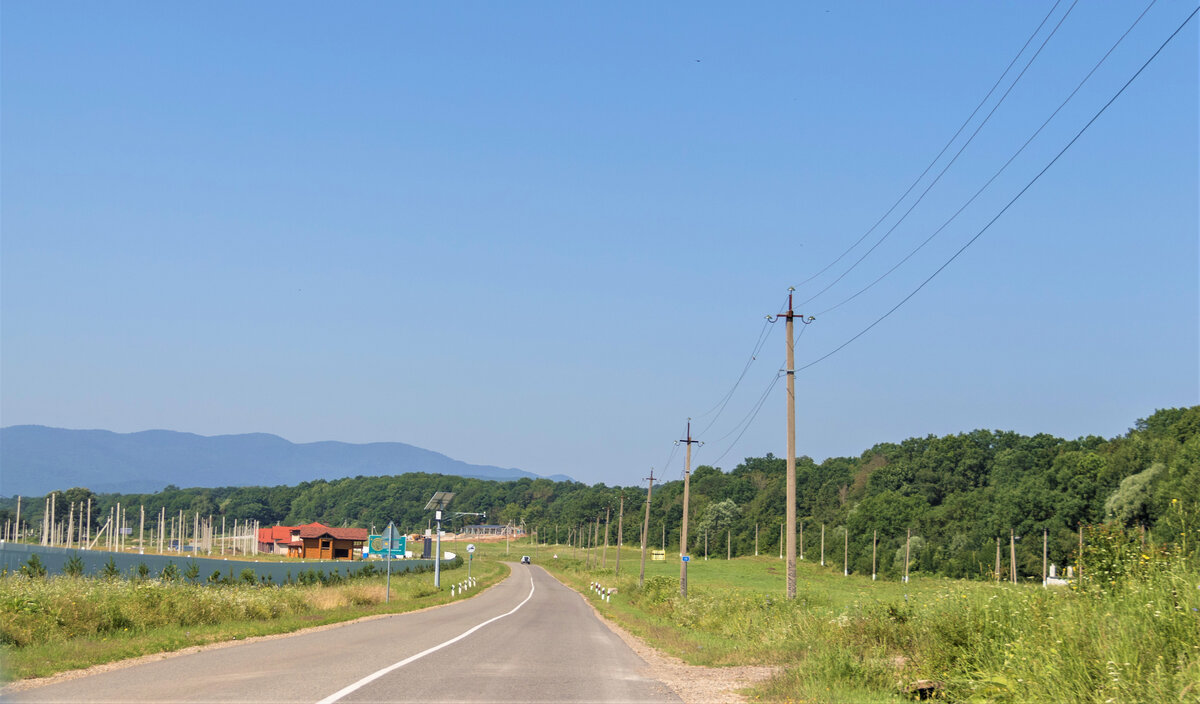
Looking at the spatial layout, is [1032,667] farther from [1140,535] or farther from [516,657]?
[516,657]

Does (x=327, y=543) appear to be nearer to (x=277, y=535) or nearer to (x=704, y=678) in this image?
(x=277, y=535)

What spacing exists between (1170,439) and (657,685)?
9425 centimetres

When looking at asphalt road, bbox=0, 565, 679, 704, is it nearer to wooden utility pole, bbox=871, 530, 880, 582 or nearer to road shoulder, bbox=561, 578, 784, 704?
road shoulder, bbox=561, 578, 784, 704

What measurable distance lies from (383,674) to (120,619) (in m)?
10.2

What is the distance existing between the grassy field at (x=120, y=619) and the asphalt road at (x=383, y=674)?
3.80ft

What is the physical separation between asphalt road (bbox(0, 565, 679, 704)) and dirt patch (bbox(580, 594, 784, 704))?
318 mm

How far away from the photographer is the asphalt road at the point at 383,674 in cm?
1140

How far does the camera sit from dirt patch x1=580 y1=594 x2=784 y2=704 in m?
13.2

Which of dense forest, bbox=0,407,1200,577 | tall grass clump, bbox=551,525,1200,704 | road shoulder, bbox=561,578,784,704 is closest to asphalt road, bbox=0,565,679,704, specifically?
road shoulder, bbox=561,578,784,704

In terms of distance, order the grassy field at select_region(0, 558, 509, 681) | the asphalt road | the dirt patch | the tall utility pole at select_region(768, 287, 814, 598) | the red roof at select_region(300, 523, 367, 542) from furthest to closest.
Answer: the red roof at select_region(300, 523, 367, 542)
the tall utility pole at select_region(768, 287, 814, 598)
the grassy field at select_region(0, 558, 509, 681)
the dirt patch
the asphalt road

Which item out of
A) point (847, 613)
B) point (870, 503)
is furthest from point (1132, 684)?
point (870, 503)

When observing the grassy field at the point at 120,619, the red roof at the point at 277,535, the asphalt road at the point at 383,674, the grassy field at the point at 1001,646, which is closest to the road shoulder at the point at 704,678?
the asphalt road at the point at 383,674

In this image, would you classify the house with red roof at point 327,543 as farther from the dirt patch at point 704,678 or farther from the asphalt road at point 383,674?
the dirt patch at point 704,678

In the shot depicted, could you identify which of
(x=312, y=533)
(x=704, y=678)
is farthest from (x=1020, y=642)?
(x=312, y=533)
